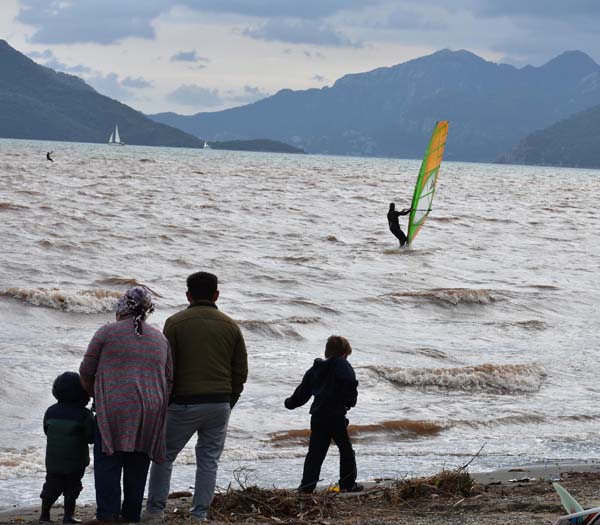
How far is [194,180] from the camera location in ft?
179

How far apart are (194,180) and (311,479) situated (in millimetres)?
49171

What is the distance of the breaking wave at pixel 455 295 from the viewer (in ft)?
52.6

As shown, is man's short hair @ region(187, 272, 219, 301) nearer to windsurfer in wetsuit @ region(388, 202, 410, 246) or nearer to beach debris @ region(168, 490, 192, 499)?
beach debris @ region(168, 490, 192, 499)

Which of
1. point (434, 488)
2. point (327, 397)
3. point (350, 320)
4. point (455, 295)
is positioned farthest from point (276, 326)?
point (434, 488)

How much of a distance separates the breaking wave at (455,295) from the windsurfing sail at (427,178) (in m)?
7.90

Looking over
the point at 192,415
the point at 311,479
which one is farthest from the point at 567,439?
the point at 192,415

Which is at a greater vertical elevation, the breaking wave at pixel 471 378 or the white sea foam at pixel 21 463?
the breaking wave at pixel 471 378

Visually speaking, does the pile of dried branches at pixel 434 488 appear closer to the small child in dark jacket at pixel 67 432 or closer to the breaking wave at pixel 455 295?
the small child in dark jacket at pixel 67 432

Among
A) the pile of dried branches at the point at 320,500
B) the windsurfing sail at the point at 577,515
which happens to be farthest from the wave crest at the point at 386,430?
the windsurfing sail at the point at 577,515

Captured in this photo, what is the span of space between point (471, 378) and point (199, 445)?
571 centimetres

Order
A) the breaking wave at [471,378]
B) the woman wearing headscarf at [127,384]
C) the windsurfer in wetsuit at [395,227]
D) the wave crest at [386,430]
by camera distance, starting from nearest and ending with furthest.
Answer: the woman wearing headscarf at [127,384] → the wave crest at [386,430] → the breaking wave at [471,378] → the windsurfer in wetsuit at [395,227]

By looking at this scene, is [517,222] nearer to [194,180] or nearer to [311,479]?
[194,180]

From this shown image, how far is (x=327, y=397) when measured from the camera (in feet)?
19.8

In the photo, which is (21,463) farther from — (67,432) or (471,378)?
(471,378)
